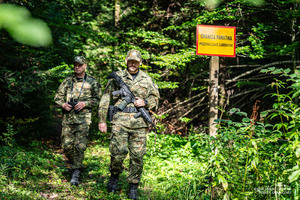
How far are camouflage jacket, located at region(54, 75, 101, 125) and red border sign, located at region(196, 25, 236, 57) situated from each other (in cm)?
214

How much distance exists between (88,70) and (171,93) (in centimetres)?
295

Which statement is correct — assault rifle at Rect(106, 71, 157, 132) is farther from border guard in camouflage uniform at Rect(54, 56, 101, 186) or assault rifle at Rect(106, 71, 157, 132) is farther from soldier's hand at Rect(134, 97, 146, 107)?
border guard in camouflage uniform at Rect(54, 56, 101, 186)

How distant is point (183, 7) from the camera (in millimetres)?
7781

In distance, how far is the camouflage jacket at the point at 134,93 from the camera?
356 cm

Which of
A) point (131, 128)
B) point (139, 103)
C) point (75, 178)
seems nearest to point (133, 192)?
point (131, 128)

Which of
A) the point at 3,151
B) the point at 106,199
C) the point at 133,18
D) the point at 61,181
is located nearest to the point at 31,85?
the point at 3,151

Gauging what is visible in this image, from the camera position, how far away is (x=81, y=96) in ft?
14.2

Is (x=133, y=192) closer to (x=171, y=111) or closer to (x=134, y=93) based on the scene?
(x=134, y=93)

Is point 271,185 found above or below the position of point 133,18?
below

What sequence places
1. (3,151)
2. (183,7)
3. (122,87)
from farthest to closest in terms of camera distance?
(183,7) → (3,151) → (122,87)

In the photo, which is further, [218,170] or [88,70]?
[88,70]

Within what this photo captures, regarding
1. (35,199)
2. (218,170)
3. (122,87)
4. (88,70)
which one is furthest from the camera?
(88,70)

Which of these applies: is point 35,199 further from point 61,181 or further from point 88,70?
point 88,70

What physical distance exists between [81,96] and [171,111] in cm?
403
